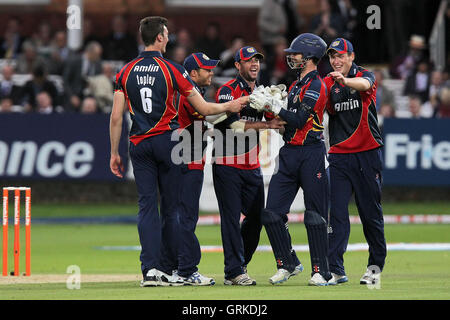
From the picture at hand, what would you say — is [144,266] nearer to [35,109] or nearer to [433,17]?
[35,109]

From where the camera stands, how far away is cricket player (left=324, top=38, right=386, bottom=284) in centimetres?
1209

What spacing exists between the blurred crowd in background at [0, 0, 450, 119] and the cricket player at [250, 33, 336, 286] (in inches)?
438

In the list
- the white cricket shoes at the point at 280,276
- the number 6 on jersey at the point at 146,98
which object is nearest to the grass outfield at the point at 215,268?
the white cricket shoes at the point at 280,276

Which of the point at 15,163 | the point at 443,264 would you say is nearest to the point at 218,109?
the point at 443,264

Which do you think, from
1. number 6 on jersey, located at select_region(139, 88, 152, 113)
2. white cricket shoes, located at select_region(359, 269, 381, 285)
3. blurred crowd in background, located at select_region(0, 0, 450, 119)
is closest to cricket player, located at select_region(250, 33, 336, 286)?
white cricket shoes, located at select_region(359, 269, 381, 285)

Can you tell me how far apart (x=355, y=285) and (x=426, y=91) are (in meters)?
14.2

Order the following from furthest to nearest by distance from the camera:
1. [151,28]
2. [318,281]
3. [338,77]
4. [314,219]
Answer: [151,28]
[314,219]
[318,281]
[338,77]

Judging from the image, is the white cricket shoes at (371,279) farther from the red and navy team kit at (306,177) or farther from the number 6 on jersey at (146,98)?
the number 6 on jersey at (146,98)

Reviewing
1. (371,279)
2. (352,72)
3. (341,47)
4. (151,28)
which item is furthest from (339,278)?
(151,28)

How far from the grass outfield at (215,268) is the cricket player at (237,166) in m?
0.38

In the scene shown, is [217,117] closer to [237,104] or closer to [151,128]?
[237,104]

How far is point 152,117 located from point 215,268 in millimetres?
3349

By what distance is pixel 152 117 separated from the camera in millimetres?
11578

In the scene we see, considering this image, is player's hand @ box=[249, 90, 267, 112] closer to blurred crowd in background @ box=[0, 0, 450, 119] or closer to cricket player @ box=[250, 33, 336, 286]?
cricket player @ box=[250, 33, 336, 286]
